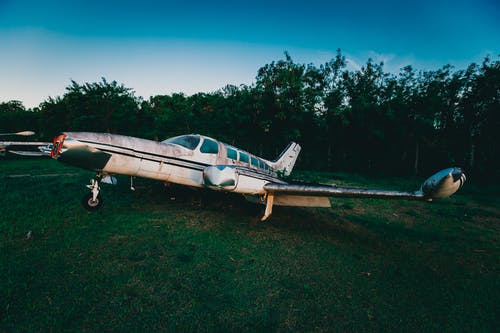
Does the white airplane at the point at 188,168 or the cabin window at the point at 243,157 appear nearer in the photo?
the white airplane at the point at 188,168

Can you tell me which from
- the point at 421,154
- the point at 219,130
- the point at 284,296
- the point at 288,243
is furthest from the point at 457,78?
the point at 284,296

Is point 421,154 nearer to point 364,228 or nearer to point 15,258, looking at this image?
point 364,228

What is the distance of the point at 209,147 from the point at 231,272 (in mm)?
3975

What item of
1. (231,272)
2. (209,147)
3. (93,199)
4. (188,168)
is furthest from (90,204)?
(231,272)

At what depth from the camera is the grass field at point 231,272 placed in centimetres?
269

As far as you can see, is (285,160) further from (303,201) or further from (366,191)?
(366,191)

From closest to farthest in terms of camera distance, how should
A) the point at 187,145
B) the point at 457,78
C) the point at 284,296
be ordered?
the point at 284,296, the point at 187,145, the point at 457,78

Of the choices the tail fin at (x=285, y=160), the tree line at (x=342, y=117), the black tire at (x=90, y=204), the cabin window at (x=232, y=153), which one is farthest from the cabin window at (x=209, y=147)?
the tree line at (x=342, y=117)

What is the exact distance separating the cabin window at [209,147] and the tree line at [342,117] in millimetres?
16504

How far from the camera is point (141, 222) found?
5730 millimetres

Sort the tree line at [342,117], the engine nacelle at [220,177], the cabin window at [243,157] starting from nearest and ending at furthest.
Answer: the engine nacelle at [220,177]
the cabin window at [243,157]
the tree line at [342,117]

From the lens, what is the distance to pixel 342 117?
24.2 m

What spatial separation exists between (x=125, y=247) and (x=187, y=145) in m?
3.25

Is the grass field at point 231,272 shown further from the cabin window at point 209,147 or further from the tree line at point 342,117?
the tree line at point 342,117
